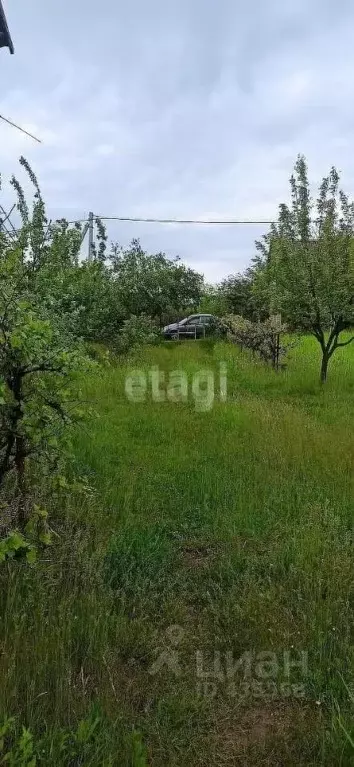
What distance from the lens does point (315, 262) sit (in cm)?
955

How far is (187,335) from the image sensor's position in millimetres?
21641

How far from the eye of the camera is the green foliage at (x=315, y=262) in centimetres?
945

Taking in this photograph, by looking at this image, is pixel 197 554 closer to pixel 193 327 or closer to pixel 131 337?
pixel 131 337

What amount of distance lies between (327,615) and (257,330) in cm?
1094

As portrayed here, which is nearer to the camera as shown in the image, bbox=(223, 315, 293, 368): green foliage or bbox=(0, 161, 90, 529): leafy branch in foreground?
bbox=(0, 161, 90, 529): leafy branch in foreground

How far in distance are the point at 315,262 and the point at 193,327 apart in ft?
Answer: 40.1

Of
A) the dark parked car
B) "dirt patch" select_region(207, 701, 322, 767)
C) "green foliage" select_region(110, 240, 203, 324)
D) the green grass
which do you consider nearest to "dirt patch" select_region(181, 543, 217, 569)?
the green grass

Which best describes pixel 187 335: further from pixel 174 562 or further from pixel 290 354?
pixel 174 562

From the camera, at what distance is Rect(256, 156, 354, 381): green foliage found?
9453 mm

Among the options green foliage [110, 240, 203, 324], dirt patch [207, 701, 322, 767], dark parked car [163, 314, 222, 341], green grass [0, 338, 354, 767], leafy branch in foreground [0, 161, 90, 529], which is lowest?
dirt patch [207, 701, 322, 767]

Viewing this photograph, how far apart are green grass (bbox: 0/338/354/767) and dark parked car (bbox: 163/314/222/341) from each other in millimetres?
15633

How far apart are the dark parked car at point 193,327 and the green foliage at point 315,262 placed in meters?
9.81

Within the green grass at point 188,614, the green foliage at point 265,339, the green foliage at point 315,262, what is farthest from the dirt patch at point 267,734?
the green foliage at point 265,339

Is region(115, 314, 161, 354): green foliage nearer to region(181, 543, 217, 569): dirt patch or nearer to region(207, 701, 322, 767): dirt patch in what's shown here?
region(181, 543, 217, 569): dirt patch
